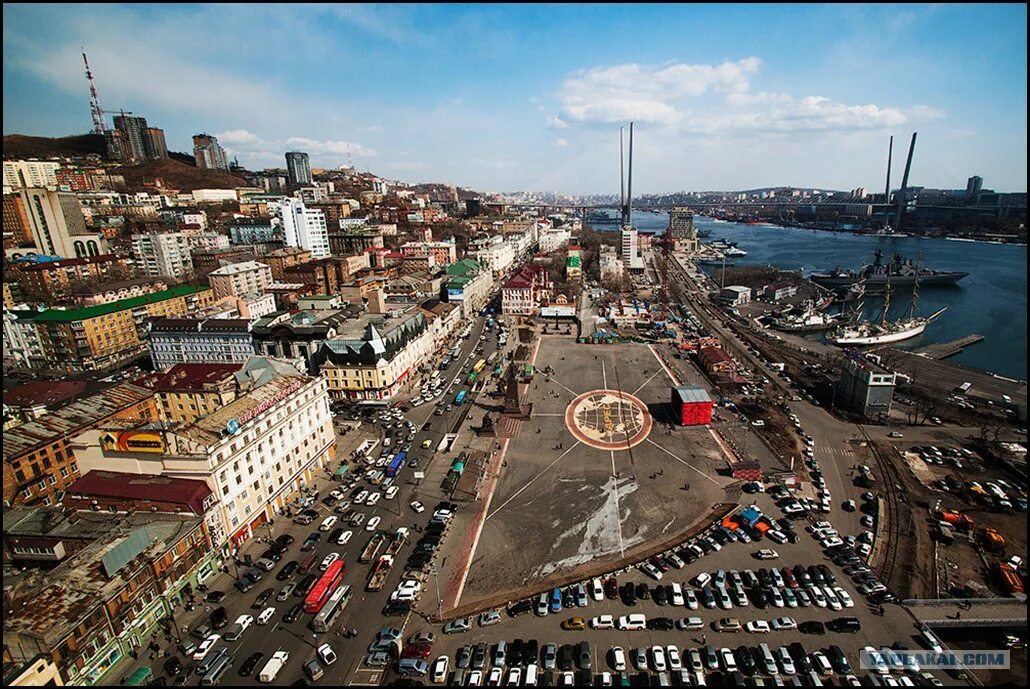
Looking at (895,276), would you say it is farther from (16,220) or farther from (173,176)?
(173,176)

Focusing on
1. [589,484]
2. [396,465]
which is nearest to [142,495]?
[396,465]

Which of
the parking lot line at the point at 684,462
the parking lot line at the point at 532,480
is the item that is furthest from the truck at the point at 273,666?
the parking lot line at the point at 684,462

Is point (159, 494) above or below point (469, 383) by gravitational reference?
above

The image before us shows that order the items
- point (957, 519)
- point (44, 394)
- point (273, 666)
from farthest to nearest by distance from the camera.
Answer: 1. point (44, 394)
2. point (957, 519)
3. point (273, 666)

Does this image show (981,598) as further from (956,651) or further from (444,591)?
(444,591)

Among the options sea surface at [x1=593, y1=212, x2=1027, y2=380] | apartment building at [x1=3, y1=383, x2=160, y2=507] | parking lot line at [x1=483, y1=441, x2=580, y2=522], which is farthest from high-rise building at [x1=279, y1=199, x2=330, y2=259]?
sea surface at [x1=593, y1=212, x2=1027, y2=380]

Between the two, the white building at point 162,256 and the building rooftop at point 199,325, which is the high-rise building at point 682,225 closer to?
the white building at point 162,256

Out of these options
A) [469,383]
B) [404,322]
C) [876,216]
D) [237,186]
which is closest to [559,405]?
[469,383]
